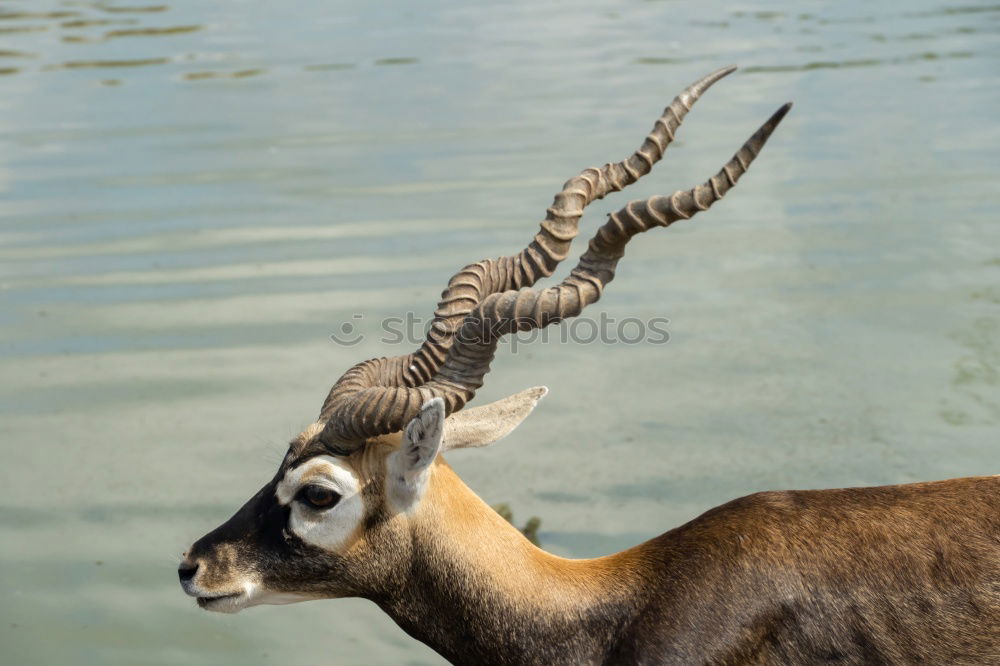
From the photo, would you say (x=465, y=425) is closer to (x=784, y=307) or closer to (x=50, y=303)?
(x=784, y=307)

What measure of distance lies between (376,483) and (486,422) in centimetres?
44

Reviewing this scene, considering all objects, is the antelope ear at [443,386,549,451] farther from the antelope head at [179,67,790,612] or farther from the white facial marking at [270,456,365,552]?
the white facial marking at [270,456,365,552]

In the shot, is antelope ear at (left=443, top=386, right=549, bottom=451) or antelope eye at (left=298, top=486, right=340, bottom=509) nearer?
antelope eye at (left=298, top=486, right=340, bottom=509)

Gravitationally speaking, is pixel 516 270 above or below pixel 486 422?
above

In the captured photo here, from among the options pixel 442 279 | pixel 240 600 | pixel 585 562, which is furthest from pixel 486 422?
pixel 442 279

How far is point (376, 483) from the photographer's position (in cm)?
410

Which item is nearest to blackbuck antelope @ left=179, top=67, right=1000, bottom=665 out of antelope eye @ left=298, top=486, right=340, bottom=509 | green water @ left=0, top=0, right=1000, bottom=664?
antelope eye @ left=298, top=486, right=340, bottom=509

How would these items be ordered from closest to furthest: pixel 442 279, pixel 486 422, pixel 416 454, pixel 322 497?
pixel 416 454 < pixel 322 497 < pixel 486 422 < pixel 442 279

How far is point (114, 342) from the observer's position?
346 inches

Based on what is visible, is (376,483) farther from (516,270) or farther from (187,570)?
(516,270)

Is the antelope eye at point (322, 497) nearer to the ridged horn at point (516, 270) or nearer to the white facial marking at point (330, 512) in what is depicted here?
the white facial marking at point (330, 512)

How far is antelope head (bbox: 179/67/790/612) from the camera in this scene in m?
4.01

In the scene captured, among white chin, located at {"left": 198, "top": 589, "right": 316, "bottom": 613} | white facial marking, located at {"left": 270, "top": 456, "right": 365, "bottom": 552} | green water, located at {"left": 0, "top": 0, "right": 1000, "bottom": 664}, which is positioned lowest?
green water, located at {"left": 0, "top": 0, "right": 1000, "bottom": 664}

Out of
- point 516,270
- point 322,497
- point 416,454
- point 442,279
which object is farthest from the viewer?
point 442,279
